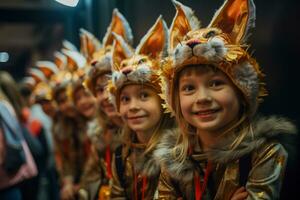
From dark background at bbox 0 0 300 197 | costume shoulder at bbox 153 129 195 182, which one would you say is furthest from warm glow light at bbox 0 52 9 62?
costume shoulder at bbox 153 129 195 182

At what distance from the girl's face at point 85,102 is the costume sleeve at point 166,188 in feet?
4.60

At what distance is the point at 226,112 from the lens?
2186mm

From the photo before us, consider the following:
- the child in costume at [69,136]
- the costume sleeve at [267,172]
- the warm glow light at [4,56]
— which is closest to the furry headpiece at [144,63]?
the costume sleeve at [267,172]

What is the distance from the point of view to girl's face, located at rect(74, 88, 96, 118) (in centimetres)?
378

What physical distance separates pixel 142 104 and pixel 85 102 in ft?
3.91

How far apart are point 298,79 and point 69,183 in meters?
2.34

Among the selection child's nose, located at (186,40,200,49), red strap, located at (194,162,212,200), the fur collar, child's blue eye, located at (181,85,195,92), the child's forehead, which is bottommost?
red strap, located at (194,162,212,200)

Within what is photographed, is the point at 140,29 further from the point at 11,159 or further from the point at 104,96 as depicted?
the point at 11,159

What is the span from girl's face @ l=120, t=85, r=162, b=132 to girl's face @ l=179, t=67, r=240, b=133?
0.46m

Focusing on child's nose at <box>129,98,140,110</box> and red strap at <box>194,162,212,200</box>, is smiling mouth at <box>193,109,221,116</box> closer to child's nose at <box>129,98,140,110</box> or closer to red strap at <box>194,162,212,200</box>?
red strap at <box>194,162,212,200</box>

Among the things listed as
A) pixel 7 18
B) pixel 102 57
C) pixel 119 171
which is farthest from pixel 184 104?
pixel 7 18

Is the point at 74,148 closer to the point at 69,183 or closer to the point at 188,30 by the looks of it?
the point at 69,183

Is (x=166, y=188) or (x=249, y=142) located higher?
(x=249, y=142)

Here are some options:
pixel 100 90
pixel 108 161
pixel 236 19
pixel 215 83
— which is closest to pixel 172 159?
pixel 215 83
